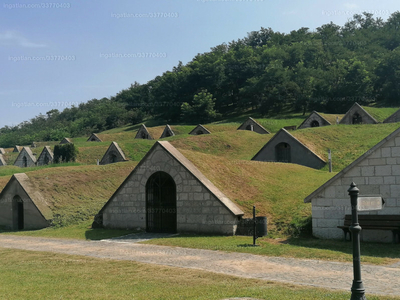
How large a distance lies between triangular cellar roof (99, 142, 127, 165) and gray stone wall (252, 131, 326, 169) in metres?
18.8

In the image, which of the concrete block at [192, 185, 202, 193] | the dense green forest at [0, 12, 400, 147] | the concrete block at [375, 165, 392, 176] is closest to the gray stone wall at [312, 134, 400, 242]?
the concrete block at [375, 165, 392, 176]

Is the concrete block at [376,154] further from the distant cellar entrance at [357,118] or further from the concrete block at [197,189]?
the distant cellar entrance at [357,118]

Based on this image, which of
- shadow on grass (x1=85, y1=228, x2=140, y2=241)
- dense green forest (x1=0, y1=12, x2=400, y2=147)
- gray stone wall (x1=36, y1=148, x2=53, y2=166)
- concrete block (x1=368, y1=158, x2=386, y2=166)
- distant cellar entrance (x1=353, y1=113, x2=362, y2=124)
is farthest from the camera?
dense green forest (x1=0, y1=12, x2=400, y2=147)

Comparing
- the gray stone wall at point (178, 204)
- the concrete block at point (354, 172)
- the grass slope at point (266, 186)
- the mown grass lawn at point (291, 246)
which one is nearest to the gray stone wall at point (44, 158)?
the gray stone wall at point (178, 204)

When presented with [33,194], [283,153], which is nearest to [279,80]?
[283,153]

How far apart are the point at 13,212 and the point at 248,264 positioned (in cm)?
1964

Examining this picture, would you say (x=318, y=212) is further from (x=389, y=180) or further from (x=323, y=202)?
(x=389, y=180)

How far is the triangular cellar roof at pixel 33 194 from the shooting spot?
2503 cm

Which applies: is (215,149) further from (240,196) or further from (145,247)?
(145,247)

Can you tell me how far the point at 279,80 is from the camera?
83.6 meters

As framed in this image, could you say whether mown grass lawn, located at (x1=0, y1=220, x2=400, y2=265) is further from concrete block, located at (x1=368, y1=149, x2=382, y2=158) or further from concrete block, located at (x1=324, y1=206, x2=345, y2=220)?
concrete block, located at (x1=368, y1=149, x2=382, y2=158)

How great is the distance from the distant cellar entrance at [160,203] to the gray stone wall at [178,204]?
0.25m

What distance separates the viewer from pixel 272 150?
125 feet

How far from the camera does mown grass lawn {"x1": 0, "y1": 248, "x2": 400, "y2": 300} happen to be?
8680 millimetres
